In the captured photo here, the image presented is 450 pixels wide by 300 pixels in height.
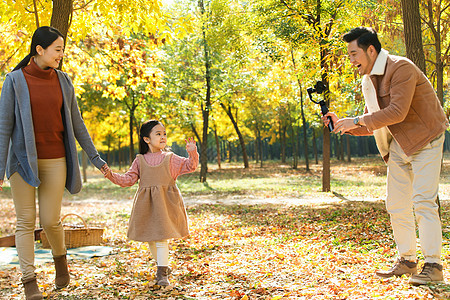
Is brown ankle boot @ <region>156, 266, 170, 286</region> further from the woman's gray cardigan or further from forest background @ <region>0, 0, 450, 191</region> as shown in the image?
forest background @ <region>0, 0, 450, 191</region>

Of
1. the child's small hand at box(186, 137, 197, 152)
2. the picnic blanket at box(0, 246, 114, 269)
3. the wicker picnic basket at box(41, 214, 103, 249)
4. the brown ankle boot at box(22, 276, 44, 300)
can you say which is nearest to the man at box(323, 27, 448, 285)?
the child's small hand at box(186, 137, 197, 152)

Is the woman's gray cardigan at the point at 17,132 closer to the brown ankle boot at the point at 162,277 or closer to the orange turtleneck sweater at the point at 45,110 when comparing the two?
the orange turtleneck sweater at the point at 45,110

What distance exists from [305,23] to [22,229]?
10869 mm

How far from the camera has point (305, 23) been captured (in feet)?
43.2

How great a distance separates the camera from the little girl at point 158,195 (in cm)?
472

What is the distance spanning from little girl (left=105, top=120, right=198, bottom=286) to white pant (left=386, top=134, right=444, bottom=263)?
6.48 ft

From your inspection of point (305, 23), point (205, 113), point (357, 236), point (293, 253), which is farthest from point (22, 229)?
point (205, 113)

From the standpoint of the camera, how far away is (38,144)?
429 cm

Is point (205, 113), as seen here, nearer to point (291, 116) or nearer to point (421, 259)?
point (291, 116)

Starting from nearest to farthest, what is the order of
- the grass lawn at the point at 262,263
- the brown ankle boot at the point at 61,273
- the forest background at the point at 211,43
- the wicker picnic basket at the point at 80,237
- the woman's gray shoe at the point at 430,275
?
the woman's gray shoe at the point at 430,275 < the grass lawn at the point at 262,263 < the brown ankle boot at the point at 61,273 < the wicker picnic basket at the point at 80,237 < the forest background at the point at 211,43

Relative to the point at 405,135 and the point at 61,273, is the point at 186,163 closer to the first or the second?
the point at 61,273

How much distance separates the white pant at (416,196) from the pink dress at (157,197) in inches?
77.8

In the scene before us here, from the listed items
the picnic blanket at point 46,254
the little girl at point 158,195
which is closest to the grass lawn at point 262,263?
the picnic blanket at point 46,254

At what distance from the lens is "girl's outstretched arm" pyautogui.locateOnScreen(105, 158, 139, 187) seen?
470 centimetres
